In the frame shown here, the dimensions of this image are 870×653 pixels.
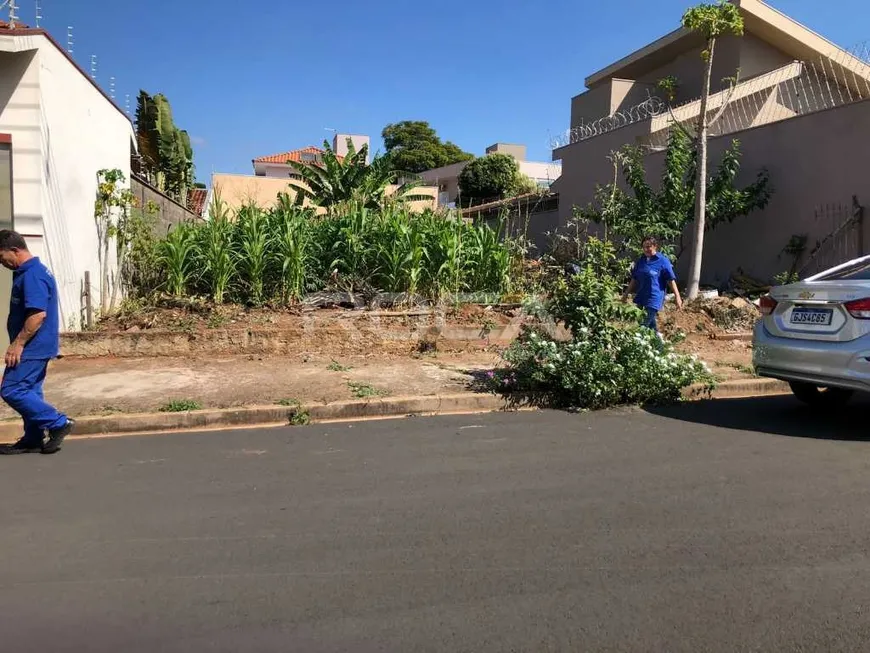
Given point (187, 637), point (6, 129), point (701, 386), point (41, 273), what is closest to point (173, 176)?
point (6, 129)

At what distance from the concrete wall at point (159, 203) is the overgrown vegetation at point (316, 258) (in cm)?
96

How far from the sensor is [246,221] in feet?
35.0

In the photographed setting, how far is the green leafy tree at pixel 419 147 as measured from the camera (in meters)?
55.6

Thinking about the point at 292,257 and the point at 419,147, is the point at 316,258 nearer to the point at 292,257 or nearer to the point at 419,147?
the point at 292,257

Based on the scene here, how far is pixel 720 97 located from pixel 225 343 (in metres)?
12.4

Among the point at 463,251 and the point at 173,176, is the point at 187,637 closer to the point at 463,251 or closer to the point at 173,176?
the point at 463,251

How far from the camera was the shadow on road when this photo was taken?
6.12 meters

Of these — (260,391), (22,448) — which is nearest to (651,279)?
(260,391)

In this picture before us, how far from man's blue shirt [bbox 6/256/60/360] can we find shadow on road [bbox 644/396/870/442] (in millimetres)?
5462

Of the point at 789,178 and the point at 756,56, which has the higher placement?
the point at 756,56

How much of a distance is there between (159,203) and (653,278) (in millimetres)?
8398

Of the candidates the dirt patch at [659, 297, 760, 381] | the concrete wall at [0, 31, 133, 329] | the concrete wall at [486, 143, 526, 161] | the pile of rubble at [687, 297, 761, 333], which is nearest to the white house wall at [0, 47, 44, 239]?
the concrete wall at [0, 31, 133, 329]

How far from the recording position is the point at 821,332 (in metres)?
6.04

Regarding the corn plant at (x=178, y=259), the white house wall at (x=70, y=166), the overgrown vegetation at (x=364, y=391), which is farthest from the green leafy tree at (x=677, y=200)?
the white house wall at (x=70, y=166)
